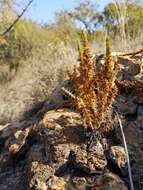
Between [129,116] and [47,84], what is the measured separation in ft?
13.9

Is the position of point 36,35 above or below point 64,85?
below

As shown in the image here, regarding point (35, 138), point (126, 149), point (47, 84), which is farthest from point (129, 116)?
point (47, 84)

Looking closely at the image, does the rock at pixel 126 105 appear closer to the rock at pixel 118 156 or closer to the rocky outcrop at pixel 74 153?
the rocky outcrop at pixel 74 153

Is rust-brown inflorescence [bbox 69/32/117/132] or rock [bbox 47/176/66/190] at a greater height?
rust-brown inflorescence [bbox 69/32/117/132]

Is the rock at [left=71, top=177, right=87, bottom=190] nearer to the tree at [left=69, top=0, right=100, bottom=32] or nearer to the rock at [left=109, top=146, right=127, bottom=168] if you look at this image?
the rock at [left=109, top=146, right=127, bottom=168]

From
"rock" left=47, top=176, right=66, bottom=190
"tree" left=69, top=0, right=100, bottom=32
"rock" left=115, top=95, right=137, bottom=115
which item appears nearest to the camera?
"rock" left=47, top=176, right=66, bottom=190

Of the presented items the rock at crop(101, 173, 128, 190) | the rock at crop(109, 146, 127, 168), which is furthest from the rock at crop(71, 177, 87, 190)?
the rock at crop(109, 146, 127, 168)

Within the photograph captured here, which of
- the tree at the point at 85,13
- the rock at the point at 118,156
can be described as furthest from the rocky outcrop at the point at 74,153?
the tree at the point at 85,13

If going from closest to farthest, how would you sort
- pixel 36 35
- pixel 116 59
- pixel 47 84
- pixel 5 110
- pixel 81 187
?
pixel 81 187 → pixel 116 59 → pixel 47 84 → pixel 5 110 → pixel 36 35

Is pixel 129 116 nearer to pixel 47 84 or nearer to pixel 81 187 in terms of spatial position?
pixel 81 187

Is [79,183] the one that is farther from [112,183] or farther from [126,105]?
[126,105]

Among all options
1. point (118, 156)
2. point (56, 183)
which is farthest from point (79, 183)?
point (118, 156)

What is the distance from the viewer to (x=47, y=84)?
873 cm

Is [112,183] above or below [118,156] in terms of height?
below
